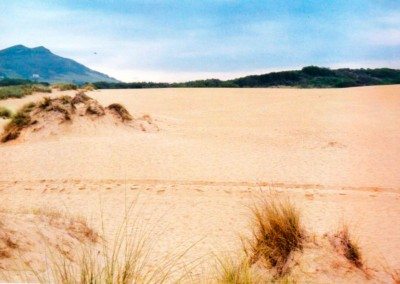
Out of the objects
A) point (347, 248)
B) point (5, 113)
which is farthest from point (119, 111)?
point (347, 248)

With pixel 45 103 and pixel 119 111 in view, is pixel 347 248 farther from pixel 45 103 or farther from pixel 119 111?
pixel 45 103

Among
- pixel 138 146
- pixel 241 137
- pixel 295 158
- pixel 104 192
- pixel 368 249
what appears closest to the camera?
pixel 368 249

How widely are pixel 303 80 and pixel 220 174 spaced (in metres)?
43.5

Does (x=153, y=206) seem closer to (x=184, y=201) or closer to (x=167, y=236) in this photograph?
(x=184, y=201)

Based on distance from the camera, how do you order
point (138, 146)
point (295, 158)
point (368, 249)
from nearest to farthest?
point (368, 249) → point (295, 158) → point (138, 146)

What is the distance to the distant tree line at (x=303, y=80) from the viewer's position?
46594 millimetres

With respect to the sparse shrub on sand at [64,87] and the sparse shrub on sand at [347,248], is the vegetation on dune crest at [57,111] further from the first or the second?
the sparse shrub on sand at [64,87]

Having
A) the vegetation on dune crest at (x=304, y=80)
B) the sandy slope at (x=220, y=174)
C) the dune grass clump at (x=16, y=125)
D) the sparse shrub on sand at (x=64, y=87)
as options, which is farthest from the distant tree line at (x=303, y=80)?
the dune grass clump at (x=16, y=125)

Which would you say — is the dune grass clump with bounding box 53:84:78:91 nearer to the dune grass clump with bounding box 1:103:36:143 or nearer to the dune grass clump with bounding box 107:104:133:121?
the dune grass clump with bounding box 107:104:133:121

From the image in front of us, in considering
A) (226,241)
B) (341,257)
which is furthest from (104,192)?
(341,257)

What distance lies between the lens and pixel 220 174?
9781mm

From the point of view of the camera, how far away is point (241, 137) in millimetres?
14125

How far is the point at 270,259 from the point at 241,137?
9460 millimetres

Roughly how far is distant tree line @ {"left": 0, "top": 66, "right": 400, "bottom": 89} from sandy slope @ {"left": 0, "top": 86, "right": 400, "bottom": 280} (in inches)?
1157
